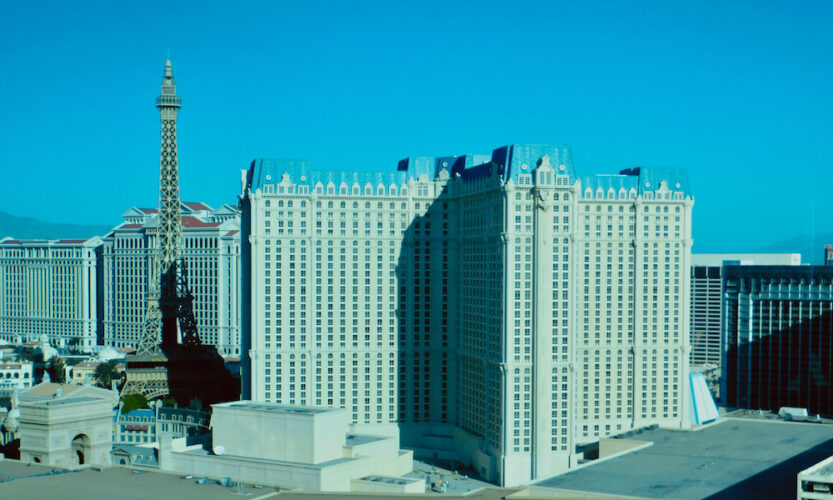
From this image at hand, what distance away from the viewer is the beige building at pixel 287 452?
275 ft

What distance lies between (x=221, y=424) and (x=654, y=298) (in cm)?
5711

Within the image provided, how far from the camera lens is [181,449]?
309 ft

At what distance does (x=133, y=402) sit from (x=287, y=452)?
56800mm

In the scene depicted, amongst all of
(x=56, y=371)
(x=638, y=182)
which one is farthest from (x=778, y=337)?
(x=56, y=371)

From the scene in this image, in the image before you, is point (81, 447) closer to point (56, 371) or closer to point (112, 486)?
point (112, 486)

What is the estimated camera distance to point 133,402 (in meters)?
136

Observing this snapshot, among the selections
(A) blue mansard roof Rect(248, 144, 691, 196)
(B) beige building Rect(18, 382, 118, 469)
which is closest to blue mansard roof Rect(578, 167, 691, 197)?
(A) blue mansard roof Rect(248, 144, 691, 196)

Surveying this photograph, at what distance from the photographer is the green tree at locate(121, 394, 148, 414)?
134 metres

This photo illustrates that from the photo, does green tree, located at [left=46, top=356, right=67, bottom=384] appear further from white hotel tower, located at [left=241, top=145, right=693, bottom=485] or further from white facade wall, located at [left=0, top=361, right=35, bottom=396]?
white hotel tower, located at [left=241, top=145, right=693, bottom=485]

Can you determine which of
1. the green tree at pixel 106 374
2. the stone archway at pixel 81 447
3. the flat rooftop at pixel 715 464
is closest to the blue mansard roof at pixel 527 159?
the flat rooftop at pixel 715 464

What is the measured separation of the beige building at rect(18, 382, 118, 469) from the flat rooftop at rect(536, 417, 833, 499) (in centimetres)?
5095

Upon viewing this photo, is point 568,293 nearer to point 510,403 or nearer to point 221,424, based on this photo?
point 510,403

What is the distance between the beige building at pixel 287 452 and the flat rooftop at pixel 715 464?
17.6 metres

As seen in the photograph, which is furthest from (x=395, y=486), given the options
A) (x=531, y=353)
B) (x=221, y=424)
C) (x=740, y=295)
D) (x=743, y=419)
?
(x=740, y=295)
